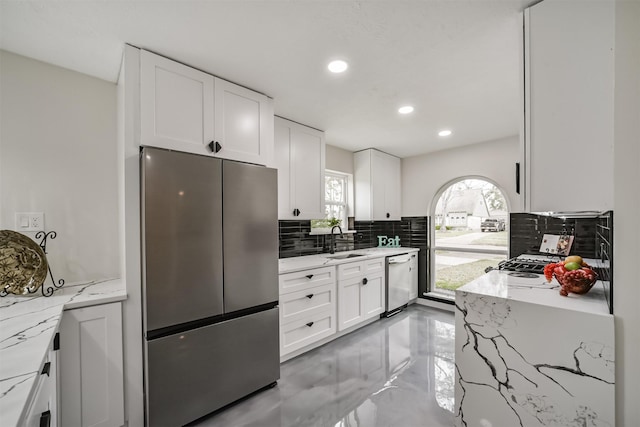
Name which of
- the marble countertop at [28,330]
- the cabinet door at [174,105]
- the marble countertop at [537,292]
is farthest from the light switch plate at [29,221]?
the marble countertop at [537,292]

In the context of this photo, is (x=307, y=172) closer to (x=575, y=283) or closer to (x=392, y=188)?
(x=392, y=188)

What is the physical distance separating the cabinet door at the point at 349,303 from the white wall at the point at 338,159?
1628 millimetres

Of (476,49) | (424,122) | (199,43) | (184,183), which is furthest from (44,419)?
(424,122)

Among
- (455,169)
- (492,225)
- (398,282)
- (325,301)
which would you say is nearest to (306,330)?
(325,301)

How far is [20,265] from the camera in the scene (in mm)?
1612

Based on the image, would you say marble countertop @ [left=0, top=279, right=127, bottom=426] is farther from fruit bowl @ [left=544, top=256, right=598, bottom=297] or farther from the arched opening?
the arched opening

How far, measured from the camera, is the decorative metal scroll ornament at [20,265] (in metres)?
1.58

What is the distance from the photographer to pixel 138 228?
5.70 ft

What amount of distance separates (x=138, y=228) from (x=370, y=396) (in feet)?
6.72

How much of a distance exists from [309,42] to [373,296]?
2.92 m

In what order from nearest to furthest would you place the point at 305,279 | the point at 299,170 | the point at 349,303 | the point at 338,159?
the point at 305,279 < the point at 299,170 < the point at 349,303 < the point at 338,159

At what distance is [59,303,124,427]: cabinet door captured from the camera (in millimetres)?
1495

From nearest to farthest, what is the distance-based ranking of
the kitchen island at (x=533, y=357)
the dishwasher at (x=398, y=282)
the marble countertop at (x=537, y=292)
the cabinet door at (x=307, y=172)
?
the kitchen island at (x=533, y=357), the marble countertop at (x=537, y=292), the cabinet door at (x=307, y=172), the dishwasher at (x=398, y=282)

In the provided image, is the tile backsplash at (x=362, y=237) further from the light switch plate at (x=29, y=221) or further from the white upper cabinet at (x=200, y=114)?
the light switch plate at (x=29, y=221)
